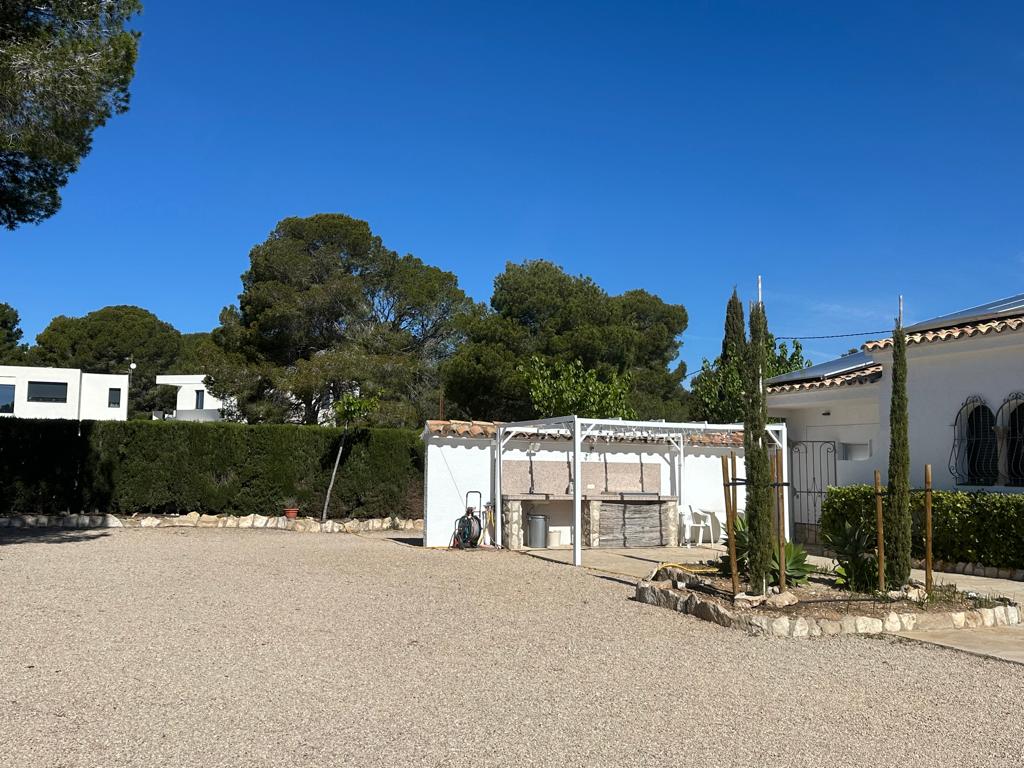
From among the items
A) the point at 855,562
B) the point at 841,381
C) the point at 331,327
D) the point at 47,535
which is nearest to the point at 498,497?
the point at 841,381

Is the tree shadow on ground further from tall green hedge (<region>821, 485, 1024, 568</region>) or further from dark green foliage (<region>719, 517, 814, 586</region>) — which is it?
tall green hedge (<region>821, 485, 1024, 568</region>)

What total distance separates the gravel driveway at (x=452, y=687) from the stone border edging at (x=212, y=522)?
909cm

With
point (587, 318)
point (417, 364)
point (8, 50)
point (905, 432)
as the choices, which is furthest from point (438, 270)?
point (905, 432)

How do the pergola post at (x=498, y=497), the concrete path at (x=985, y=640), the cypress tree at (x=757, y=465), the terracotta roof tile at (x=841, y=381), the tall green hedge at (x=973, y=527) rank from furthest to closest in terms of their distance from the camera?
1. the pergola post at (x=498, y=497)
2. the terracotta roof tile at (x=841, y=381)
3. the tall green hedge at (x=973, y=527)
4. the cypress tree at (x=757, y=465)
5. the concrete path at (x=985, y=640)

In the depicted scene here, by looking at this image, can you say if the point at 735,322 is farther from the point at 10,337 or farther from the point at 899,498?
the point at 10,337

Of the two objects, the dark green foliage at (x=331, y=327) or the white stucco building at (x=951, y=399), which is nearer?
the white stucco building at (x=951, y=399)

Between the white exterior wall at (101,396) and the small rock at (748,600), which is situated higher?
the white exterior wall at (101,396)

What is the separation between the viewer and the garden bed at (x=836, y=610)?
757 cm

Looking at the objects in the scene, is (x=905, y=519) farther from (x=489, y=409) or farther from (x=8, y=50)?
(x=489, y=409)

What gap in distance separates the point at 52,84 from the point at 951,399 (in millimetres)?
13650

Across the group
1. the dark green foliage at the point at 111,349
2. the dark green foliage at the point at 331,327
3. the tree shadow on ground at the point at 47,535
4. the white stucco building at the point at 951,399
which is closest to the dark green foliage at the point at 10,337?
the dark green foliage at the point at 111,349

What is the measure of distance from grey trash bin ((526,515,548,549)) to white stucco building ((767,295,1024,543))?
17.5ft

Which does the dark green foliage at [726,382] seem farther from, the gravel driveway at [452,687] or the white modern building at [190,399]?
the white modern building at [190,399]

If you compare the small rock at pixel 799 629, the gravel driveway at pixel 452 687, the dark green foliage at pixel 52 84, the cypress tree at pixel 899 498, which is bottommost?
the gravel driveway at pixel 452 687
